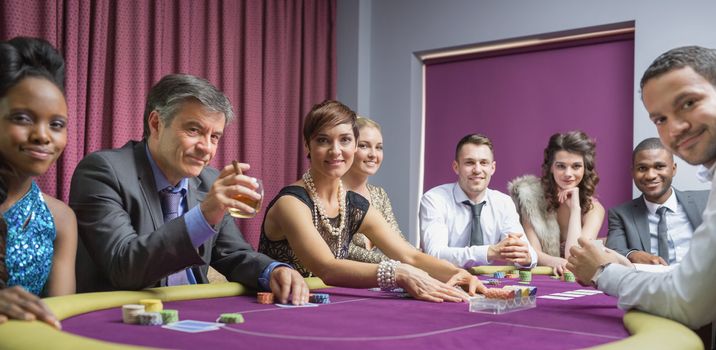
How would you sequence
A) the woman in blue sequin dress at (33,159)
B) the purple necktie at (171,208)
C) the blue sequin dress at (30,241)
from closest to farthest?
the woman in blue sequin dress at (33,159) → the blue sequin dress at (30,241) → the purple necktie at (171,208)

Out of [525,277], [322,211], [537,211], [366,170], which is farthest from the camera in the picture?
[537,211]

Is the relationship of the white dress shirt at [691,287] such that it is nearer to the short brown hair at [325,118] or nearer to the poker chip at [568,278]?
the poker chip at [568,278]

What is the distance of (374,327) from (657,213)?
9.55 ft

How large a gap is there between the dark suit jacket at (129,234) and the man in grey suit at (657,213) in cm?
244

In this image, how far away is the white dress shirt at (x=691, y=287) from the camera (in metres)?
1.43

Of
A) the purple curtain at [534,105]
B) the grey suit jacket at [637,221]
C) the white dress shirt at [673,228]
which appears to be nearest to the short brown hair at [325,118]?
the grey suit jacket at [637,221]

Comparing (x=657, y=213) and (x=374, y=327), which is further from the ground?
(x=657, y=213)

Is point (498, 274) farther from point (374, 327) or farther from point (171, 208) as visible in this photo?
point (374, 327)

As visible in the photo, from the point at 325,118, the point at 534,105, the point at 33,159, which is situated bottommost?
the point at 33,159

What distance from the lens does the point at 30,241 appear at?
1707mm

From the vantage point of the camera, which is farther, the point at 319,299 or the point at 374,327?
the point at 319,299

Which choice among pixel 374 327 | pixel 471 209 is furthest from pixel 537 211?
pixel 374 327

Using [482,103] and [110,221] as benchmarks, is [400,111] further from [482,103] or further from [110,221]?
[110,221]

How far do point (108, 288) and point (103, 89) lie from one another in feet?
7.37
